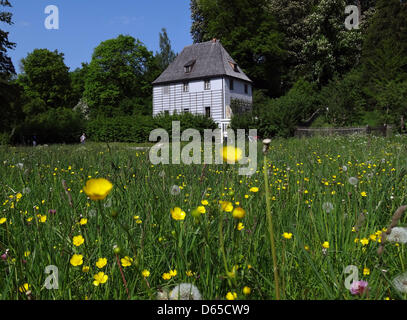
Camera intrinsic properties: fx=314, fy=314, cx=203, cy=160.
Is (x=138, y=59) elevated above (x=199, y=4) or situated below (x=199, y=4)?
below

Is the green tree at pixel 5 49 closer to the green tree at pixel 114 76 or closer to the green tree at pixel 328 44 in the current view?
the green tree at pixel 114 76

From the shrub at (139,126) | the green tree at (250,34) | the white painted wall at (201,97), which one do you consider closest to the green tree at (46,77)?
the shrub at (139,126)

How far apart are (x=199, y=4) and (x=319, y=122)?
22.1 m

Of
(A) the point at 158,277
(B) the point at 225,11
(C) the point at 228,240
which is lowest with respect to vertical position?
(A) the point at 158,277

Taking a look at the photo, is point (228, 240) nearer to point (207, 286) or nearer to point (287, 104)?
point (207, 286)

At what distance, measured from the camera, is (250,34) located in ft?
115

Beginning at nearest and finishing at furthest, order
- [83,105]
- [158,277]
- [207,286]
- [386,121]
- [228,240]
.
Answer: [207,286], [158,277], [228,240], [386,121], [83,105]

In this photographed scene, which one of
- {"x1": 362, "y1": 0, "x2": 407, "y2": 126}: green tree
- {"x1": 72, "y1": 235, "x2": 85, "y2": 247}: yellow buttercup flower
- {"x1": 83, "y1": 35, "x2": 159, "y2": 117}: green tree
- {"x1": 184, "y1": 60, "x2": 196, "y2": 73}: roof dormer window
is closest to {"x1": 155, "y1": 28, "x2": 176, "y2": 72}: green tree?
{"x1": 83, "y1": 35, "x2": 159, "y2": 117}: green tree

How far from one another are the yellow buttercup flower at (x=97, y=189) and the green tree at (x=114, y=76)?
38.2m

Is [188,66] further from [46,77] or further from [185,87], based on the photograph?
[46,77]

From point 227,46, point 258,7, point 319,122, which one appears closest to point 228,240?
point 319,122

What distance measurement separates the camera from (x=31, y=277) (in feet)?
4.17

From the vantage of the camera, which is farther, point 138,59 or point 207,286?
point 138,59

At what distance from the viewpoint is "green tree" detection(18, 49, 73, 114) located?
3928 cm
